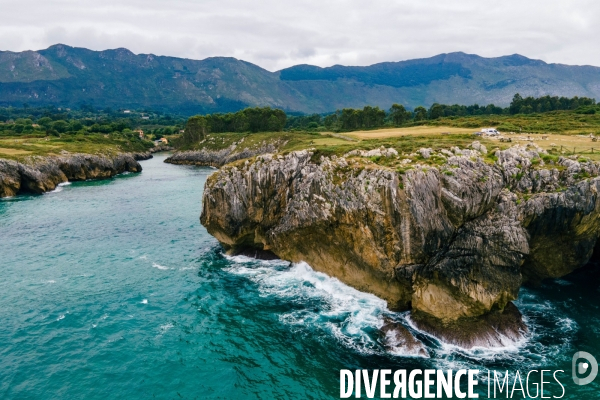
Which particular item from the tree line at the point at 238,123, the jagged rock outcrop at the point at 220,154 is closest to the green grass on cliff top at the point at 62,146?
the jagged rock outcrop at the point at 220,154

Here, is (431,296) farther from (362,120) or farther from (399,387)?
(362,120)

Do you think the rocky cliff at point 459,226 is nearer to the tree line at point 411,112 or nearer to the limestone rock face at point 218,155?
the tree line at point 411,112

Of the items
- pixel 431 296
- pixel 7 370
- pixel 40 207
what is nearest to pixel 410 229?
pixel 431 296

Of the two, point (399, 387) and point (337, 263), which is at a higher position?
point (337, 263)

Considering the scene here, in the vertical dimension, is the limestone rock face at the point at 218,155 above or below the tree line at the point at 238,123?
below

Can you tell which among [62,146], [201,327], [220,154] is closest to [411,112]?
[220,154]

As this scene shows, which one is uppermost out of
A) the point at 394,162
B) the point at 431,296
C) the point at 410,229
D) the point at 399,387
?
the point at 394,162
